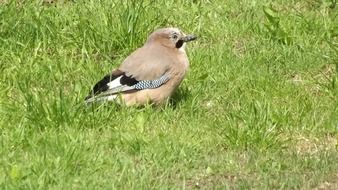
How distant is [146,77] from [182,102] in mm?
377

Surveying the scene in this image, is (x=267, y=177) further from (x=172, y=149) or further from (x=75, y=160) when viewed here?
(x=75, y=160)

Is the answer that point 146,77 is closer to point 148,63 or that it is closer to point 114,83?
point 148,63

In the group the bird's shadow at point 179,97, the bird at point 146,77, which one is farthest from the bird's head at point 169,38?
the bird's shadow at point 179,97

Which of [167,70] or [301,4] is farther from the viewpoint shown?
[301,4]

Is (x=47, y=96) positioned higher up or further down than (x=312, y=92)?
higher up

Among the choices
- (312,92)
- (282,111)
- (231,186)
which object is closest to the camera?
(231,186)

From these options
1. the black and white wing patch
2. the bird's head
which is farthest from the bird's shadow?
the bird's head

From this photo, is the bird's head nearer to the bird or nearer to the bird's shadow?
the bird

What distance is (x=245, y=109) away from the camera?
300 inches

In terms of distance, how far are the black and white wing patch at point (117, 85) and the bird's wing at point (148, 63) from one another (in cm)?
4

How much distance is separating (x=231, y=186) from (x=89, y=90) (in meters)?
1.93

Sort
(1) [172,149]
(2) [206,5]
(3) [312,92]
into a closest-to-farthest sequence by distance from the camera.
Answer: (1) [172,149], (3) [312,92], (2) [206,5]

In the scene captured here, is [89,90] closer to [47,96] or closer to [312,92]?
[47,96]

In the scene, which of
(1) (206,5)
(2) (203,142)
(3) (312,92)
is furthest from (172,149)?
(1) (206,5)
